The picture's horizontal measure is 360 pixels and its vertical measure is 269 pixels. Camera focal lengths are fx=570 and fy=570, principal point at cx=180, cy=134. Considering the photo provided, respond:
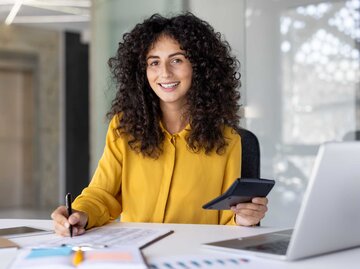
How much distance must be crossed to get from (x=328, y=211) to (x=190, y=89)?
1.14 m

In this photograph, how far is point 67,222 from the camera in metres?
1.59

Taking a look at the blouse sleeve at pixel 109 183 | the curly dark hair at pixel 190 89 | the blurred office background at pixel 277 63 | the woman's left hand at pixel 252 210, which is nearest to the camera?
the woman's left hand at pixel 252 210

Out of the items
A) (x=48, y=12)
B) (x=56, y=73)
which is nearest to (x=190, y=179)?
(x=48, y=12)

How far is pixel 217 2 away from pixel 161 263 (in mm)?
3287

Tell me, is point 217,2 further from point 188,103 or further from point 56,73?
point 56,73

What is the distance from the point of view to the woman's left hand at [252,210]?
5.81 feet

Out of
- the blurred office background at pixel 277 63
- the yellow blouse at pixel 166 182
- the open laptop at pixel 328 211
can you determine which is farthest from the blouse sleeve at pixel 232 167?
the blurred office background at pixel 277 63

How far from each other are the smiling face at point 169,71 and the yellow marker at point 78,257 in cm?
100

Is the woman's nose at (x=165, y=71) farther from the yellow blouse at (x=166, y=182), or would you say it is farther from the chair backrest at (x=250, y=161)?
the chair backrest at (x=250, y=161)

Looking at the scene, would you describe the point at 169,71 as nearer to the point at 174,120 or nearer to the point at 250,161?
the point at 174,120

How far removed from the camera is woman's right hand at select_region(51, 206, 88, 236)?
159cm

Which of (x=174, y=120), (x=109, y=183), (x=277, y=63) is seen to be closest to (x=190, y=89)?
(x=174, y=120)

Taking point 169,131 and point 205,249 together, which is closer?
point 205,249

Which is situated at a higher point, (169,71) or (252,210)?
(169,71)
